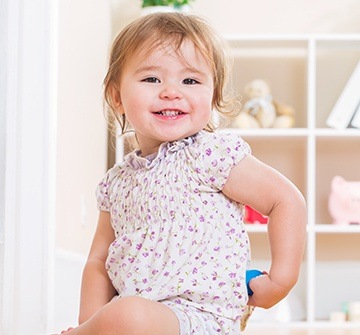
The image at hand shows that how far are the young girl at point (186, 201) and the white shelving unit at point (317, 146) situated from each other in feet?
7.19

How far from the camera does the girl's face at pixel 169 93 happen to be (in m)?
1.39

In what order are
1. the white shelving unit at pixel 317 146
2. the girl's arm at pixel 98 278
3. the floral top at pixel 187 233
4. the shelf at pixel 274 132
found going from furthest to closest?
the white shelving unit at pixel 317 146, the shelf at pixel 274 132, the girl's arm at pixel 98 278, the floral top at pixel 187 233

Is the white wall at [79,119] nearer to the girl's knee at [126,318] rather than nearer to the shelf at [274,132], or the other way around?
the shelf at [274,132]

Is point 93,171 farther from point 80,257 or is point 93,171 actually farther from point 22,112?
point 22,112

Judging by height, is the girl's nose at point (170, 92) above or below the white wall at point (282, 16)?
below

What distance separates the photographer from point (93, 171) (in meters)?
3.14

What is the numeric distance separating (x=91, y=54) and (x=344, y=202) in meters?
1.15

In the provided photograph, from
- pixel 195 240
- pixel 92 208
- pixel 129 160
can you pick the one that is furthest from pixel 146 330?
pixel 92 208

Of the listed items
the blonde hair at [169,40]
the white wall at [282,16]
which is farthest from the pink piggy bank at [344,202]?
the blonde hair at [169,40]

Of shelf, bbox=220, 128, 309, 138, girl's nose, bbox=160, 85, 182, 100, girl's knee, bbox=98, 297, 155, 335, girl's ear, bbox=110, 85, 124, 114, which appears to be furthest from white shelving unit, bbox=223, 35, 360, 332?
girl's knee, bbox=98, 297, 155, 335

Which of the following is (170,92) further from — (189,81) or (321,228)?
(321,228)

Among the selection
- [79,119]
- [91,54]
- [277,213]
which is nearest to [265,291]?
[277,213]

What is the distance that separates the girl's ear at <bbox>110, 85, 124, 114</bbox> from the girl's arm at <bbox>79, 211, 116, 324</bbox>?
18 cm

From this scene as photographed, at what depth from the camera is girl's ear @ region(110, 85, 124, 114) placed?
1.50 m
